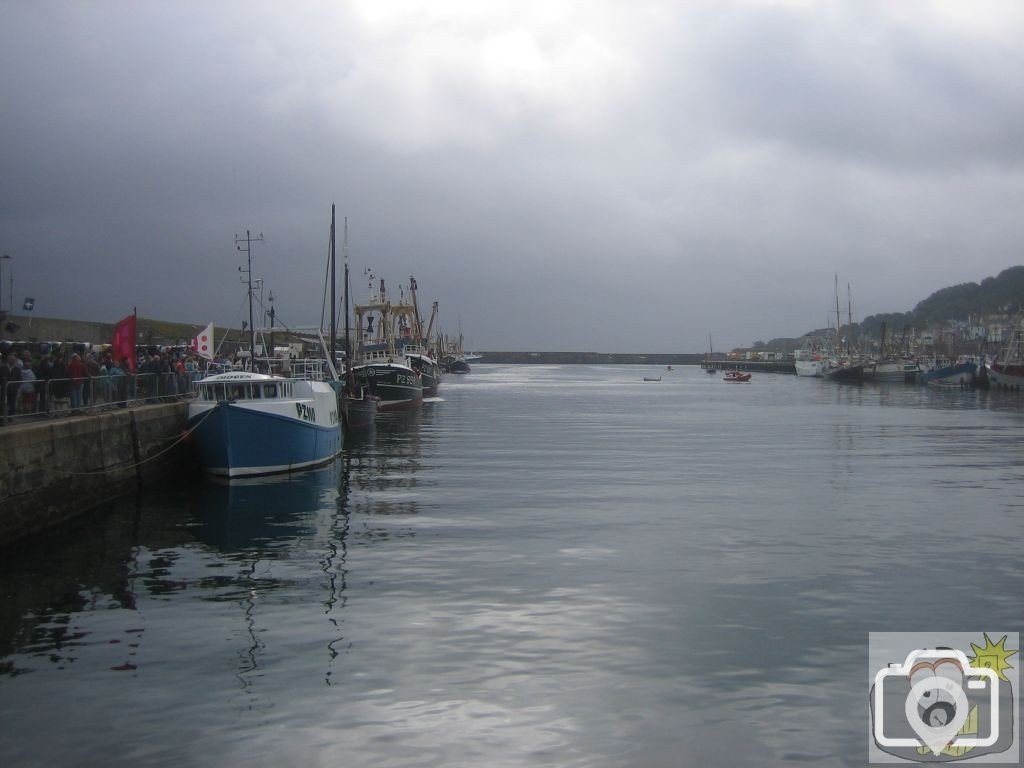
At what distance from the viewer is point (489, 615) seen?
619 inches

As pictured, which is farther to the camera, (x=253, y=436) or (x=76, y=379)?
(x=253, y=436)

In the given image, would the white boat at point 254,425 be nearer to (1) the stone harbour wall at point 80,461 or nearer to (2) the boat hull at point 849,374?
(1) the stone harbour wall at point 80,461

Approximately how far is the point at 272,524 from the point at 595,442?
84.0ft

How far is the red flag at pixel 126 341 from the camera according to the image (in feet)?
105

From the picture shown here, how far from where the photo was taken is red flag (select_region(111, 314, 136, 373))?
3209 centimetres

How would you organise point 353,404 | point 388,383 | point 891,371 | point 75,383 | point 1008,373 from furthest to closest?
1. point 891,371
2. point 1008,373
3. point 388,383
4. point 353,404
5. point 75,383

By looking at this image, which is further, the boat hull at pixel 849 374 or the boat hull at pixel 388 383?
the boat hull at pixel 849 374

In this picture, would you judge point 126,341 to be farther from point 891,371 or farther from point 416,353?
point 891,371

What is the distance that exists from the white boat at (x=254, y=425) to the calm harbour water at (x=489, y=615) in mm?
1199

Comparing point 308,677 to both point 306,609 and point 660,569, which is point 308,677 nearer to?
point 306,609

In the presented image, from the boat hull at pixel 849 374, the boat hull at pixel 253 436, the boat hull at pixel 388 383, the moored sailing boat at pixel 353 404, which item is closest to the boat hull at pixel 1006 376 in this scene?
the boat hull at pixel 849 374

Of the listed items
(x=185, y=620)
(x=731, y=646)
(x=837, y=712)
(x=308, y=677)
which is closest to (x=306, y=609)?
(x=185, y=620)

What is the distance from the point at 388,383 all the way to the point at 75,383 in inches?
1792

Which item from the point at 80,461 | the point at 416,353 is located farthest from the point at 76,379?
the point at 416,353
